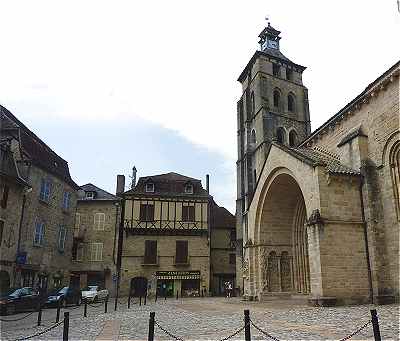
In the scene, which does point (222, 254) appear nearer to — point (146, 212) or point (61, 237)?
point (146, 212)

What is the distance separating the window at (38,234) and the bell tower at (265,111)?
16.3m

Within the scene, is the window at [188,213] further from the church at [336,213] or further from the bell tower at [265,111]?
A: the church at [336,213]

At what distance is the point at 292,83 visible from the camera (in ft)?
122

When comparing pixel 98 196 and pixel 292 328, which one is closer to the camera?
pixel 292 328

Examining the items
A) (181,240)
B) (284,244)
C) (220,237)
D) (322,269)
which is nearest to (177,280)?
(181,240)

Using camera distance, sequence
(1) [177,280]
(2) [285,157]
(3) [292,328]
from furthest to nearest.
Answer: (1) [177,280] < (2) [285,157] < (3) [292,328]

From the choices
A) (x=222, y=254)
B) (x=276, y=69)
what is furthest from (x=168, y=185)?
(x=276, y=69)

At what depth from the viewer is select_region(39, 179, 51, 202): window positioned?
22708 millimetres

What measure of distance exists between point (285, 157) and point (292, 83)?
2108 cm

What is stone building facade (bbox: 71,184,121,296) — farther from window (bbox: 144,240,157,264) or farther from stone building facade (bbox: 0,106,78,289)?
stone building facade (bbox: 0,106,78,289)

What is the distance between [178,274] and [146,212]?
6098 mm

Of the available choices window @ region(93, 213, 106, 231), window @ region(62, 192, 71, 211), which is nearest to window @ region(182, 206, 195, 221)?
window @ region(93, 213, 106, 231)

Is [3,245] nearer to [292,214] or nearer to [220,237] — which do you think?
[292,214]

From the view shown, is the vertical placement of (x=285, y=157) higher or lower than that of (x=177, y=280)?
higher
